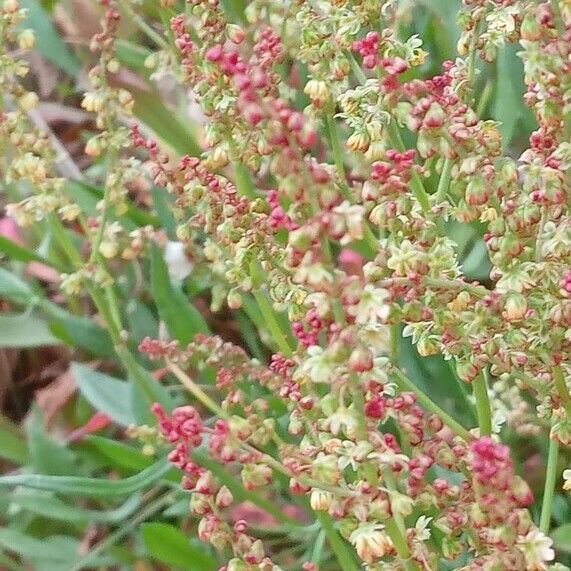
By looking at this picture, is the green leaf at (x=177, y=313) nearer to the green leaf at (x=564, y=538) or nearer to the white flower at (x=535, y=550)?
the green leaf at (x=564, y=538)

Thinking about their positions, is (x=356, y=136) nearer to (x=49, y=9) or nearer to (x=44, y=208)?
(x=44, y=208)

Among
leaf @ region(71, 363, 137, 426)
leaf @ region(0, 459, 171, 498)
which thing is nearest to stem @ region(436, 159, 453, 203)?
leaf @ region(0, 459, 171, 498)

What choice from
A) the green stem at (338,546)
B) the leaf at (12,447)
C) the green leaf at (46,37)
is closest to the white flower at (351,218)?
the green stem at (338,546)

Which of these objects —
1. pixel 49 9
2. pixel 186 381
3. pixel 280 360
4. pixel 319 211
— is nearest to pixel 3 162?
pixel 186 381

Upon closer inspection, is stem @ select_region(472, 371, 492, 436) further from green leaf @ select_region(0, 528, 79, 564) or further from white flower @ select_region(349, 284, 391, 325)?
green leaf @ select_region(0, 528, 79, 564)

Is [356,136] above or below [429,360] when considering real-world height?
above

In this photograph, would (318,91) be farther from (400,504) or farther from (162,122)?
(162,122)
